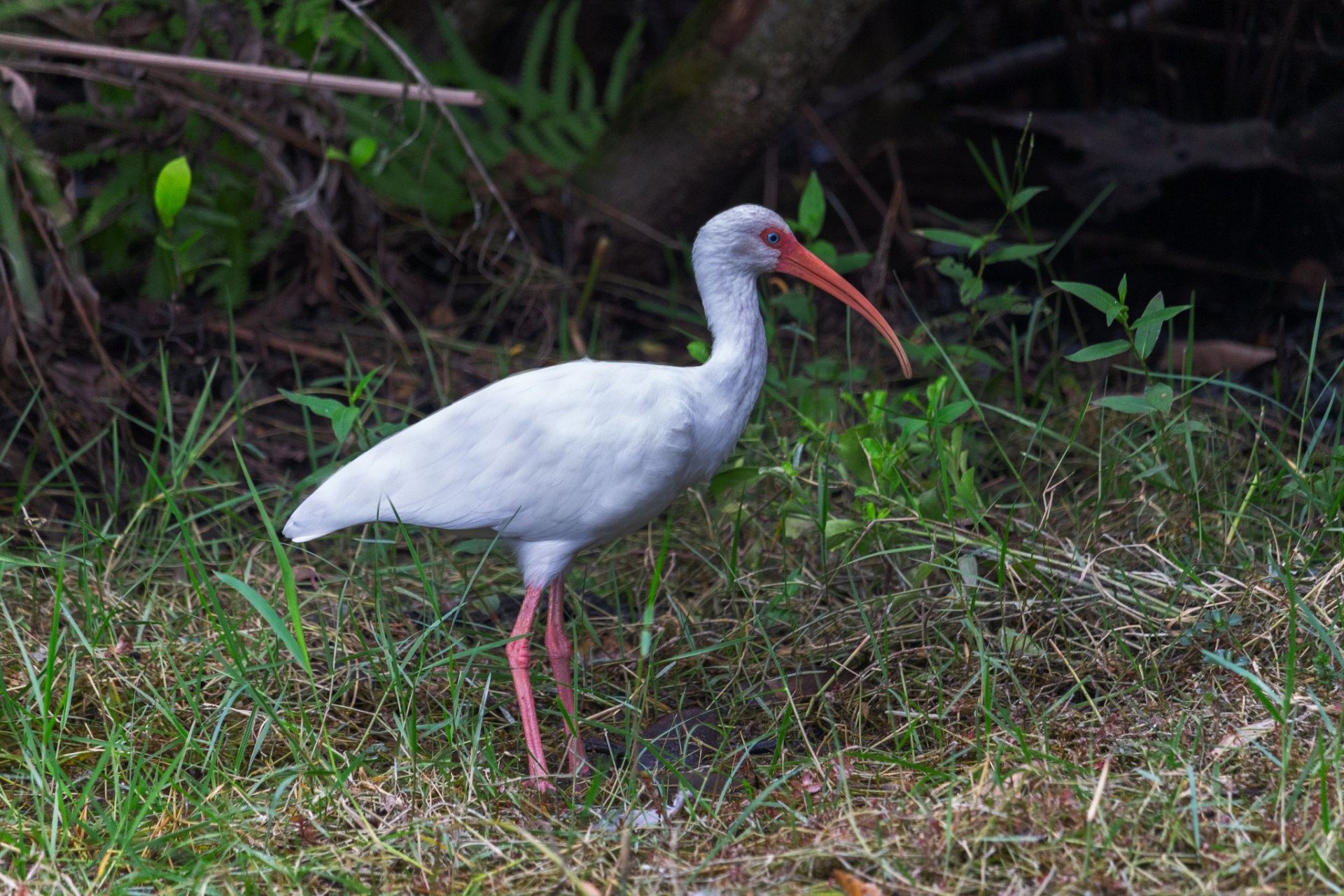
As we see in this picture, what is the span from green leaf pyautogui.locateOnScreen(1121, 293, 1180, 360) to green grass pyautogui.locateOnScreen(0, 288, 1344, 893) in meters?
0.41

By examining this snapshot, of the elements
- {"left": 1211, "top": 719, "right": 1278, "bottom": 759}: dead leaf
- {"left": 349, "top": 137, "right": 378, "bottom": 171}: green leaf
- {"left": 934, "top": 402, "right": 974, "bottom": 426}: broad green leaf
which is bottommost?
{"left": 1211, "top": 719, "right": 1278, "bottom": 759}: dead leaf

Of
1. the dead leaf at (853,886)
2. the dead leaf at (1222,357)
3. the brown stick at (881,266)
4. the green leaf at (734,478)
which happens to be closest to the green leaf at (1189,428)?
the green leaf at (734,478)

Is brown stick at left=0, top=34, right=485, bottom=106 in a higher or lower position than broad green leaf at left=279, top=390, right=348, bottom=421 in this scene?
higher

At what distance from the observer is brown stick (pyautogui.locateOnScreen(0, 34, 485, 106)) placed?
155 inches

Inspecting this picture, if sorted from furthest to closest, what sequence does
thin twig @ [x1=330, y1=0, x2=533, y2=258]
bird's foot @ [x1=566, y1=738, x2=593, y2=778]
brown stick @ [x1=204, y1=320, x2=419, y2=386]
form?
brown stick @ [x1=204, y1=320, x2=419, y2=386]
thin twig @ [x1=330, y1=0, x2=533, y2=258]
bird's foot @ [x1=566, y1=738, x2=593, y2=778]

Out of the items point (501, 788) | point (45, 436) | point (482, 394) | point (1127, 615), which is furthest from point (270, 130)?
point (1127, 615)

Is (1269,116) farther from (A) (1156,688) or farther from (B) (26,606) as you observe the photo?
(B) (26,606)

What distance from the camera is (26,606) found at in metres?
3.67

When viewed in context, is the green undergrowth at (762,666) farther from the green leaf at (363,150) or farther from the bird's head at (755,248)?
the green leaf at (363,150)

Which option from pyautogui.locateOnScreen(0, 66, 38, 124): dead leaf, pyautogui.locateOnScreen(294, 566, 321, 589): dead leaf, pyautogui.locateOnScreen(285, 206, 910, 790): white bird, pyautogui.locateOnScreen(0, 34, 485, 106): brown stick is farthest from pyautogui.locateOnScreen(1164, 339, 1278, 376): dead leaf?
pyautogui.locateOnScreen(0, 66, 38, 124): dead leaf

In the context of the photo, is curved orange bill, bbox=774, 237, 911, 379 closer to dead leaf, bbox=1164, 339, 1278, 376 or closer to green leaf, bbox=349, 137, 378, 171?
dead leaf, bbox=1164, 339, 1278, 376

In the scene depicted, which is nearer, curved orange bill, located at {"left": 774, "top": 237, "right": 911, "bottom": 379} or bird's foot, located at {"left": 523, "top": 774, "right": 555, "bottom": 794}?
bird's foot, located at {"left": 523, "top": 774, "right": 555, "bottom": 794}

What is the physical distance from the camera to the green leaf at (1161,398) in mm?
3158

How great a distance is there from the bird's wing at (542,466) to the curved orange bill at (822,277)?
62 cm
